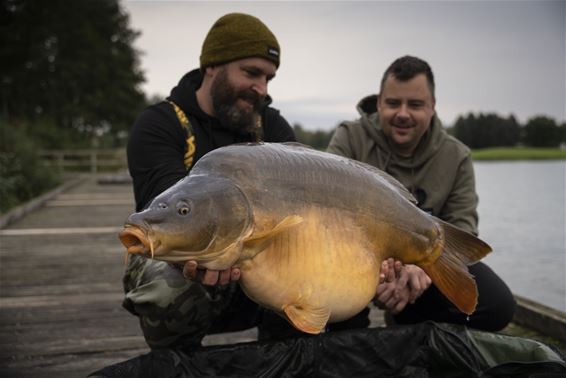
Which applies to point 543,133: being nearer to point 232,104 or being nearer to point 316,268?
point 232,104

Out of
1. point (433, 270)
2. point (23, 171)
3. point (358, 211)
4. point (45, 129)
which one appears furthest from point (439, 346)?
point (45, 129)

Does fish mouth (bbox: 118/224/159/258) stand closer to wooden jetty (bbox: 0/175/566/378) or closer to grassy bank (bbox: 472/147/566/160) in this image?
wooden jetty (bbox: 0/175/566/378)

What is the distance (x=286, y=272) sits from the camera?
139 centimetres

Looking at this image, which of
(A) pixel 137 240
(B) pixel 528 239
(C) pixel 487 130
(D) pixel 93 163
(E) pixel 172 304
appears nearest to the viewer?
(A) pixel 137 240

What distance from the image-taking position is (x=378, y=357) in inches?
75.2

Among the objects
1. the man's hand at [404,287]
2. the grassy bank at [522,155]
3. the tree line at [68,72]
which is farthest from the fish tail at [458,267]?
the grassy bank at [522,155]

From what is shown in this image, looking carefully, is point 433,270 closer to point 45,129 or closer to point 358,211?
point 358,211

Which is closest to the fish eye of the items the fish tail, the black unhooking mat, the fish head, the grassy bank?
the fish head

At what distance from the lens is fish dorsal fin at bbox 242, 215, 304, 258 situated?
4.40ft

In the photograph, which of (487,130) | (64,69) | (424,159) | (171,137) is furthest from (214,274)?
(64,69)

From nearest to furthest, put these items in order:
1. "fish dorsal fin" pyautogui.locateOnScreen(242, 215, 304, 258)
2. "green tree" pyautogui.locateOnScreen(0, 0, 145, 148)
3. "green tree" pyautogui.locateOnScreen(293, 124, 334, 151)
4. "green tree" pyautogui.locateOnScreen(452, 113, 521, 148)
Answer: "fish dorsal fin" pyautogui.locateOnScreen(242, 215, 304, 258) < "green tree" pyautogui.locateOnScreen(293, 124, 334, 151) < "green tree" pyautogui.locateOnScreen(452, 113, 521, 148) < "green tree" pyautogui.locateOnScreen(0, 0, 145, 148)

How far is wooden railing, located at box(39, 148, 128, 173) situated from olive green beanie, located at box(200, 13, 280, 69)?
57.3 ft

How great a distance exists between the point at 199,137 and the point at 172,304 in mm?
691

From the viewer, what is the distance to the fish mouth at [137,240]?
3.90 feet
